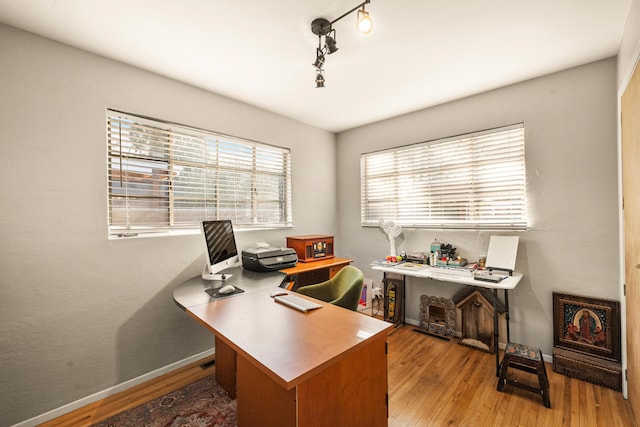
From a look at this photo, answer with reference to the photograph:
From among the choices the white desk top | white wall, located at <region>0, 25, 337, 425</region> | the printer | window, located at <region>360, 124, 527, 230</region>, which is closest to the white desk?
the white desk top

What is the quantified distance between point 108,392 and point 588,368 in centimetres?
386

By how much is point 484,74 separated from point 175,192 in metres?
3.12

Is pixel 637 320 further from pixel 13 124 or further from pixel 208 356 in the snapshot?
pixel 13 124

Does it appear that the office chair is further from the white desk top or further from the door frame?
the door frame

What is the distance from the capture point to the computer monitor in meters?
2.22

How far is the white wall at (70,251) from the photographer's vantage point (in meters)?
1.86

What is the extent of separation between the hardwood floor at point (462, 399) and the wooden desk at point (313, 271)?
1.13m

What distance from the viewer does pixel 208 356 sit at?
2799mm

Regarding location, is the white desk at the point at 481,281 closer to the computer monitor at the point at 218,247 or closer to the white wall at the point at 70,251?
the computer monitor at the point at 218,247

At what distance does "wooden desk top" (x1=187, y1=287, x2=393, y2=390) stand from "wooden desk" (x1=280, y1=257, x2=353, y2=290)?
3.49ft

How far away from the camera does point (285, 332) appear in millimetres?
1401

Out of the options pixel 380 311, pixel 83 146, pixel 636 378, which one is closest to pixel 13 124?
pixel 83 146

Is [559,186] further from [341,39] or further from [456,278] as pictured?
[341,39]

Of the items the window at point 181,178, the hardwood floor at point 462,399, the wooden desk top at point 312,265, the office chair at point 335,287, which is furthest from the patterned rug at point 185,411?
the window at point 181,178
